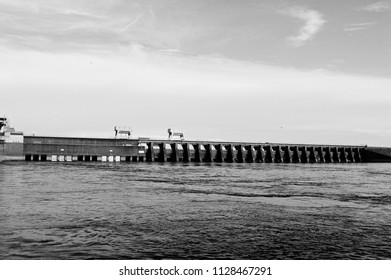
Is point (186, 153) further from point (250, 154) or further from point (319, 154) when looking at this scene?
point (319, 154)

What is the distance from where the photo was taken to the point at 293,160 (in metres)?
106

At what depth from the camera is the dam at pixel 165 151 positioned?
250ft

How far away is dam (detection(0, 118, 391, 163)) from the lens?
7612 centimetres

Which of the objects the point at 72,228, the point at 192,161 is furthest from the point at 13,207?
the point at 192,161

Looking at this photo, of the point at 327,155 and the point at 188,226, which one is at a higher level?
the point at 327,155

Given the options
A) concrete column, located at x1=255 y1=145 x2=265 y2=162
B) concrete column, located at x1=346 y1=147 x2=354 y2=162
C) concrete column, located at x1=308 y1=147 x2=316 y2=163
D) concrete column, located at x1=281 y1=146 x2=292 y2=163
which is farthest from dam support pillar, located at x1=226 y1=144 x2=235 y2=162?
concrete column, located at x1=346 y1=147 x2=354 y2=162

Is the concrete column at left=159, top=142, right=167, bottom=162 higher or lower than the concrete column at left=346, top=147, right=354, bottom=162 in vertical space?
higher

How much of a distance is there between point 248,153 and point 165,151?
22860 millimetres

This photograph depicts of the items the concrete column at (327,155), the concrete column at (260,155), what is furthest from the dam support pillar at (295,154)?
the concrete column at (327,155)

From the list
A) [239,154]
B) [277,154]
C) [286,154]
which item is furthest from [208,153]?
[286,154]

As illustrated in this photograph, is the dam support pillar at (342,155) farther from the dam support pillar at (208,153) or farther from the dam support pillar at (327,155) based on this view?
the dam support pillar at (208,153)

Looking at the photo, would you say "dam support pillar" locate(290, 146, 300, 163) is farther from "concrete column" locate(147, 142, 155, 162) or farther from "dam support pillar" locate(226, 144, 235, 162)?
"concrete column" locate(147, 142, 155, 162)

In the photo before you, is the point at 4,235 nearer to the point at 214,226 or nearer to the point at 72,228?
the point at 72,228

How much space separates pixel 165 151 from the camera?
9131 cm
